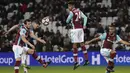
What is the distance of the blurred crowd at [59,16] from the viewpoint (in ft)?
81.5

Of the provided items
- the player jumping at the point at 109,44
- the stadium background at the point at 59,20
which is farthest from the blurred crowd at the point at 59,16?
the player jumping at the point at 109,44

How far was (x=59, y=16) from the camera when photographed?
27.3 metres

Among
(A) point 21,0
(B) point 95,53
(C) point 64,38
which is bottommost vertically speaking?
(B) point 95,53

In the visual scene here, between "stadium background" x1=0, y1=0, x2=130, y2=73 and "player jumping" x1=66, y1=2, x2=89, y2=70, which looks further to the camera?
"stadium background" x1=0, y1=0, x2=130, y2=73

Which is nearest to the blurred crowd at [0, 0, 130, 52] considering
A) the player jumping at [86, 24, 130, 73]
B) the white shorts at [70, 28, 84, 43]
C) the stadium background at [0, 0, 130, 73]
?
the stadium background at [0, 0, 130, 73]

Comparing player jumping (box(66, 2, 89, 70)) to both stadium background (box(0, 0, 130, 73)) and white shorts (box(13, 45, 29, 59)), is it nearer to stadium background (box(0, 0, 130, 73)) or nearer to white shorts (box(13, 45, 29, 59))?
white shorts (box(13, 45, 29, 59))

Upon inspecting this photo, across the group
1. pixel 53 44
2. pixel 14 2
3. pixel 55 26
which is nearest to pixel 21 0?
pixel 14 2

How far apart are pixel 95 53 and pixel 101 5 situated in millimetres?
4875

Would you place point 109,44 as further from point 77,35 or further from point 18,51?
point 18,51

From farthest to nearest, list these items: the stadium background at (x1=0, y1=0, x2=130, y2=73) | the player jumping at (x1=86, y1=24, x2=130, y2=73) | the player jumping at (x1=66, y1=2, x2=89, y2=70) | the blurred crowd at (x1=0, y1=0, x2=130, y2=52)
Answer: the blurred crowd at (x1=0, y1=0, x2=130, y2=52)
the stadium background at (x1=0, y1=0, x2=130, y2=73)
the player jumping at (x1=66, y1=2, x2=89, y2=70)
the player jumping at (x1=86, y1=24, x2=130, y2=73)

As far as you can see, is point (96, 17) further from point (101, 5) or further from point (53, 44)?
point (53, 44)

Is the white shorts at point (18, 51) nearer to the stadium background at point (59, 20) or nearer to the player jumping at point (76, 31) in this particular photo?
the player jumping at point (76, 31)

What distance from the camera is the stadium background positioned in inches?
956

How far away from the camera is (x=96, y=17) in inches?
1036
